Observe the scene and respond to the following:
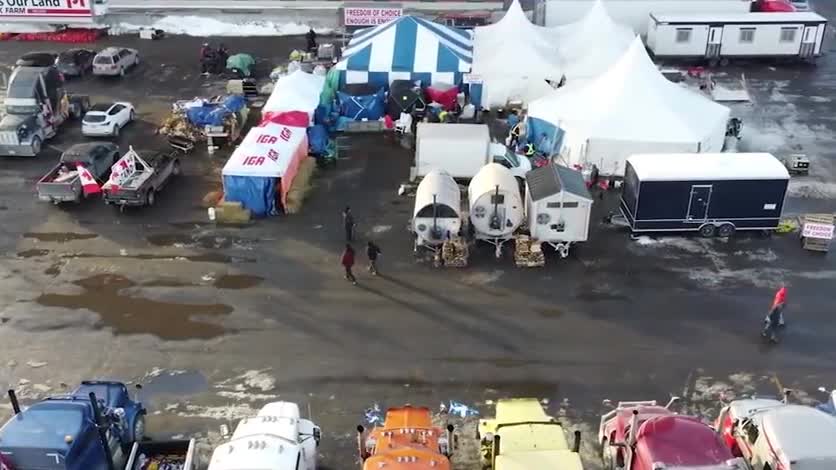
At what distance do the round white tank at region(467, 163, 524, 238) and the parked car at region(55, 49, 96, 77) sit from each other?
2306 centimetres

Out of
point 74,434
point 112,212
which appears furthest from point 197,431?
point 112,212

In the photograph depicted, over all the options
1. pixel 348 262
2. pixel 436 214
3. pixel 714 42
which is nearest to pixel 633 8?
pixel 714 42

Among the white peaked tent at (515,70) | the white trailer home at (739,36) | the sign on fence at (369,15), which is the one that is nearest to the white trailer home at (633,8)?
the white trailer home at (739,36)

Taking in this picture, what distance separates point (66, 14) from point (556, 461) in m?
38.9

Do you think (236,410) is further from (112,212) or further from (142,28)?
(142,28)

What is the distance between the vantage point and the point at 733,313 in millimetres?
19375

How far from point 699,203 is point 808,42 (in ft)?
65.3

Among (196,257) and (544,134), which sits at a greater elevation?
(544,134)

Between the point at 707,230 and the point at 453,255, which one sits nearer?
the point at 453,255

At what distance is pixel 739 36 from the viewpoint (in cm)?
3697

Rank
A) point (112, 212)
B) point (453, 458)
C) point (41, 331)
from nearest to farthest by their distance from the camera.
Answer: point (453, 458)
point (41, 331)
point (112, 212)

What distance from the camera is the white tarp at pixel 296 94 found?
2746cm

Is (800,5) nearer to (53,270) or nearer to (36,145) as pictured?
(36,145)

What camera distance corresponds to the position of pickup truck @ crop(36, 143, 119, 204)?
24.2 meters
